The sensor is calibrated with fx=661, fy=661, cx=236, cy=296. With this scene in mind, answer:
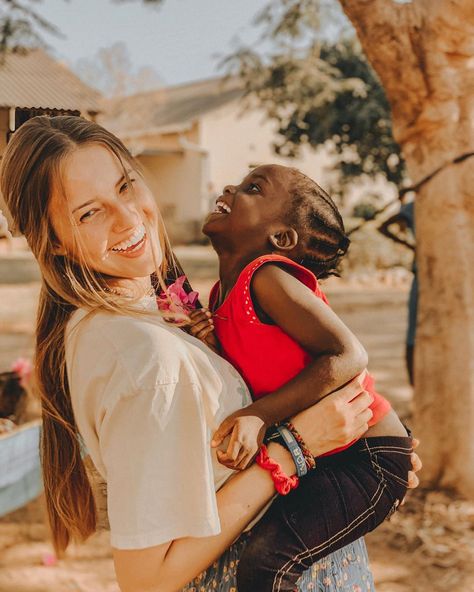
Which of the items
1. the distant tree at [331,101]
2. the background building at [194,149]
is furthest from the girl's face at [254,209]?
the background building at [194,149]

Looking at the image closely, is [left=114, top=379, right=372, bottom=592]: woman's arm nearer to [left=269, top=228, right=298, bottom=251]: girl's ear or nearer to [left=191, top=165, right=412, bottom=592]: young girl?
[left=191, top=165, right=412, bottom=592]: young girl

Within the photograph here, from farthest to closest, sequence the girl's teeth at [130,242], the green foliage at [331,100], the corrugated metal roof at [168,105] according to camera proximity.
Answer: the corrugated metal roof at [168,105]
the green foliage at [331,100]
the girl's teeth at [130,242]

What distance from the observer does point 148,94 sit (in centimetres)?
2362

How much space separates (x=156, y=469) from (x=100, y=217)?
1.80 feet

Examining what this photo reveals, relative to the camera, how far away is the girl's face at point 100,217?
1.37 m

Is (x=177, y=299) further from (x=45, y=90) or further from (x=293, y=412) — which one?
(x=45, y=90)

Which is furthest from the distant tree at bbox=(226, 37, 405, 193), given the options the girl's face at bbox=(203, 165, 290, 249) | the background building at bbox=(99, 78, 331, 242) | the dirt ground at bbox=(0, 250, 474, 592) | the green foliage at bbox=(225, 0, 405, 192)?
the girl's face at bbox=(203, 165, 290, 249)

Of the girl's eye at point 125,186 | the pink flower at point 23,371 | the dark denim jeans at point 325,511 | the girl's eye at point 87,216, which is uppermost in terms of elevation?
the girl's eye at point 125,186

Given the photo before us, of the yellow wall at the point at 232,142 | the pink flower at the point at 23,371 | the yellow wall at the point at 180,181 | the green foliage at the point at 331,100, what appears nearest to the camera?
the pink flower at the point at 23,371

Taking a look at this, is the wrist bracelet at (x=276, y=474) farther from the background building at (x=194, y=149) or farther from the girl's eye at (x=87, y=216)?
the background building at (x=194, y=149)

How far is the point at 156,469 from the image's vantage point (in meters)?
1.17

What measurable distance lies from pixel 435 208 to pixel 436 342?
0.79 m

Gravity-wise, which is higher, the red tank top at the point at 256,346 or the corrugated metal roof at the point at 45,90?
the corrugated metal roof at the point at 45,90

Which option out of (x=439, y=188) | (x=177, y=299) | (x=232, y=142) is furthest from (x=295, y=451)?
(x=232, y=142)
